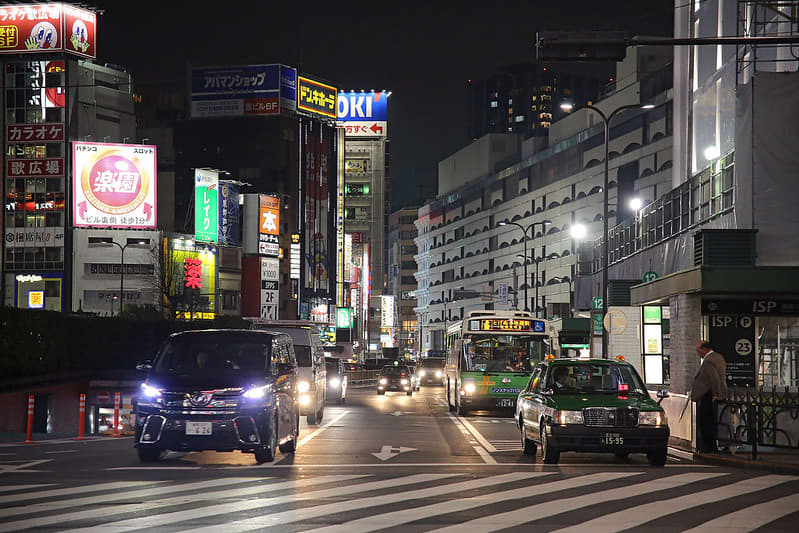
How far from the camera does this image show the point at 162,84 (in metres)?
144

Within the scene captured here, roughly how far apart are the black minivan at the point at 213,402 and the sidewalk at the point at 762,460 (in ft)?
23.0

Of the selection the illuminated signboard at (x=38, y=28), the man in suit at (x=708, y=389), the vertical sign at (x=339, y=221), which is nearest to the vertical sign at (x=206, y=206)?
the illuminated signboard at (x=38, y=28)

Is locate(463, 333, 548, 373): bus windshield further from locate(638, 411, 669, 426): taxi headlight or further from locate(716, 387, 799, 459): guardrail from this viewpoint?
locate(638, 411, 669, 426): taxi headlight

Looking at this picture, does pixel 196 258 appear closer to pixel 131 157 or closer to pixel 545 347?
pixel 131 157

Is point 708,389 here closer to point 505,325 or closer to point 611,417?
point 611,417

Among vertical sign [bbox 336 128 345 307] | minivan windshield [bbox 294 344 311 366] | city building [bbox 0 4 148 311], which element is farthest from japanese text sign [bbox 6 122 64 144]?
minivan windshield [bbox 294 344 311 366]

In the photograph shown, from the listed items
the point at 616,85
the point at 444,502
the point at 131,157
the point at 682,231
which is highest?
the point at 616,85

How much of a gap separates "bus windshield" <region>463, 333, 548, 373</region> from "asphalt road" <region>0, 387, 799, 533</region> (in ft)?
45.6

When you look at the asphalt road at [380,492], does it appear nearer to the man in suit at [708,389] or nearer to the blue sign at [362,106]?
the man in suit at [708,389]

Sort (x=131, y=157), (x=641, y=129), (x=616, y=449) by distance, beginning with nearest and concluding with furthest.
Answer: (x=616, y=449) < (x=131, y=157) < (x=641, y=129)

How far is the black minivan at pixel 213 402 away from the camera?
1738 cm

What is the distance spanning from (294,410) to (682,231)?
24.4 m

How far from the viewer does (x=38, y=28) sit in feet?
335

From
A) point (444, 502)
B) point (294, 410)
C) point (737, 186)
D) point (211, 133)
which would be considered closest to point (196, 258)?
point (211, 133)
